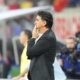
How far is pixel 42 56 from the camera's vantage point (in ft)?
23.9

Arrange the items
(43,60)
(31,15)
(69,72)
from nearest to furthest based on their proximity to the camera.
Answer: (43,60) < (69,72) < (31,15)

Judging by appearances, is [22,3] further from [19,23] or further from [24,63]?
[24,63]

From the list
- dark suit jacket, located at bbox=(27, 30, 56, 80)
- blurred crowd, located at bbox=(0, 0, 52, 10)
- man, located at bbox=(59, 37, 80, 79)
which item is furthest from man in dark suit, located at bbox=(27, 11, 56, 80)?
blurred crowd, located at bbox=(0, 0, 52, 10)

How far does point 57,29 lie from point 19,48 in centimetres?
455

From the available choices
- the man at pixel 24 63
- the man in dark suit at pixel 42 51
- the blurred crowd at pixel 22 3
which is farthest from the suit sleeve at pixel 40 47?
the blurred crowd at pixel 22 3

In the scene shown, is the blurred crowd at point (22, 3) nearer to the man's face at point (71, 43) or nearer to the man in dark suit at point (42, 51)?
the man's face at point (71, 43)

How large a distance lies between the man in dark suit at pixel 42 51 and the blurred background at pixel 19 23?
504 centimetres

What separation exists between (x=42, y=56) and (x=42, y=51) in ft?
0.24

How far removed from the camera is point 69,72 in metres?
10.3

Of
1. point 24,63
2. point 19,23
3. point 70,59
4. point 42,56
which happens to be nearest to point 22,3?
point 19,23

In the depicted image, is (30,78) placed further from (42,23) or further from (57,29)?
(57,29)

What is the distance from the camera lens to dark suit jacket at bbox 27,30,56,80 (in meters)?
7.24

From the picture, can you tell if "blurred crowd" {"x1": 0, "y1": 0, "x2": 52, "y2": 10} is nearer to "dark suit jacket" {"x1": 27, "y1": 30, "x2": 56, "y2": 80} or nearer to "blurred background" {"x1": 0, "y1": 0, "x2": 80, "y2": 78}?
"blurred background" {"x1": 0, "y1": 0, "x2": 80, "y2": 78}

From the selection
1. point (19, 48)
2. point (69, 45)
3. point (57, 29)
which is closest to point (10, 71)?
point (19, 48)
